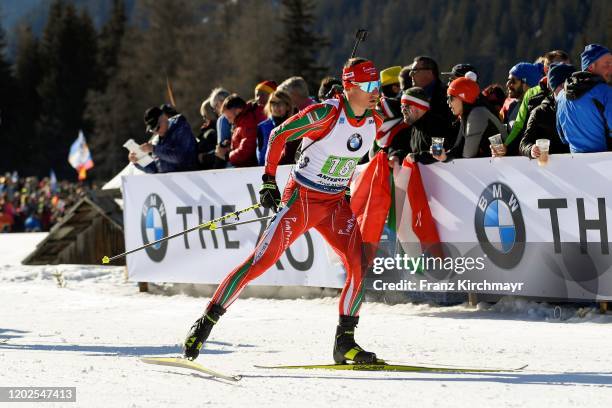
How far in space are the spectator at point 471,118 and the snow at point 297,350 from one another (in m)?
1.41

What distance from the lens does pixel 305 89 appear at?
10117mm

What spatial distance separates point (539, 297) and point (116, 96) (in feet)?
196

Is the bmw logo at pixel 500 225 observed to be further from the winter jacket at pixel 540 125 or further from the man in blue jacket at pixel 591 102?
the man in blue jacket at pixel 591 102

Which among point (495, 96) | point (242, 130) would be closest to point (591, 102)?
point (495, 96)

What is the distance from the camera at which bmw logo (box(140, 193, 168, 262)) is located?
11430 millimetres

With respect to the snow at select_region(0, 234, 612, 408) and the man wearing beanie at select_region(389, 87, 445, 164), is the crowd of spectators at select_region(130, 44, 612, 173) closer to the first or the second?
the man wearing beanie at select_region(389, 87, 445, 164)

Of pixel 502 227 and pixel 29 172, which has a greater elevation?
pixel 29 172

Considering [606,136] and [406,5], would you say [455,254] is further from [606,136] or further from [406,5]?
[406,5]

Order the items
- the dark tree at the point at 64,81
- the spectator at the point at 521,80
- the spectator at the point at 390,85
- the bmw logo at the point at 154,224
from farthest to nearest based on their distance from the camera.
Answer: the dark tree at the point at 64,81, the bmw logo at the point at 154,224, the spectator at the point at 390,85, the spectator at the point at 521,80

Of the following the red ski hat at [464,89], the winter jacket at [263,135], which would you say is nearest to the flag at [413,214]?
the red ski hat at [464,89]

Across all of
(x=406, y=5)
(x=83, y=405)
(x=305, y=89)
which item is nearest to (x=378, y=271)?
(x=305, y=89)

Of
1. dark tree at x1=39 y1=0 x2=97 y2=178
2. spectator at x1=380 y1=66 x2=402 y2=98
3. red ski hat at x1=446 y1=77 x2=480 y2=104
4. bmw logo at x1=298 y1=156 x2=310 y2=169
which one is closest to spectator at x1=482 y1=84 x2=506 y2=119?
spectator at x1=380 y1=66 x2=402 y2=98

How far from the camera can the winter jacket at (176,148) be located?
11523 mm

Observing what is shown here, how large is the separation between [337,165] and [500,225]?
247 cm
